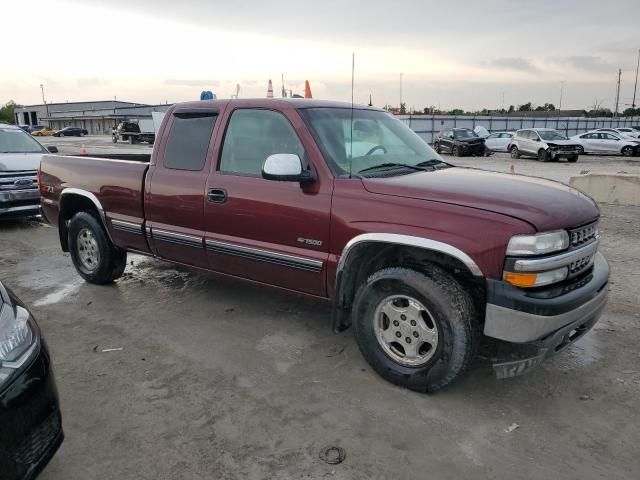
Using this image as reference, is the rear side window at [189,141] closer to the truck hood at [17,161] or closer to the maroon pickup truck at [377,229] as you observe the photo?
the maroon pickup truck at [377,229]

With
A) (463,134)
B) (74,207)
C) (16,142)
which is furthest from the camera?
(463,134)

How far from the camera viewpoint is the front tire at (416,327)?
316 centimetres

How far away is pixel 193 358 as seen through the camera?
12.8 ft

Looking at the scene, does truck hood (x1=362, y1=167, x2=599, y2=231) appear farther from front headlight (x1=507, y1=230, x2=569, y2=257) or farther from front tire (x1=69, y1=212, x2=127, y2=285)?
Answer: front tire (x1=69, y1=212, x2=127, y2=285)

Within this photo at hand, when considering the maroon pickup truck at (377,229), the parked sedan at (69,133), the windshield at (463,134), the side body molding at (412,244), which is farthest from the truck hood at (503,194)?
the parked sedan at (69,133)

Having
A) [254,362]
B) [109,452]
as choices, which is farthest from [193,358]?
[109,452]

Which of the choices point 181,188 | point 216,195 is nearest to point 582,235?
point 216,195

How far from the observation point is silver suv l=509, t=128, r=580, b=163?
78.2 feet

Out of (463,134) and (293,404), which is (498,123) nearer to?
(463,134)

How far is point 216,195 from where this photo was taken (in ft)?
13.8

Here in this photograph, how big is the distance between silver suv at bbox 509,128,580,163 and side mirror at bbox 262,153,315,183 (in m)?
23.4

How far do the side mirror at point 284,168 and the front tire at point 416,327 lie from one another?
2.85 feet

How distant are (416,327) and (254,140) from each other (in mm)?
1963

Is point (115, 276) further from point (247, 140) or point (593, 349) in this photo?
point (593, 349)
